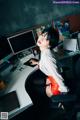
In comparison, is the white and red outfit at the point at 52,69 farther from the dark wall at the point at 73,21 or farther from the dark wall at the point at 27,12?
the dark wall at the point at 27,12

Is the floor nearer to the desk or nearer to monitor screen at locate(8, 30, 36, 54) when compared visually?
the desk

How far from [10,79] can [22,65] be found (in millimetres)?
348

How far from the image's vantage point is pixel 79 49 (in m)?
2.71

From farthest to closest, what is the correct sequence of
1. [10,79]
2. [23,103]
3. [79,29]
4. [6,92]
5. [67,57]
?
[79,29] < [67,57] < [10,79] < [6,92] < [23,103]

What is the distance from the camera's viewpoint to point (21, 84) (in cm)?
223

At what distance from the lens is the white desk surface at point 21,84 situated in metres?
1.88

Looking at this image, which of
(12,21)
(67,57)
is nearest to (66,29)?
(67,57)

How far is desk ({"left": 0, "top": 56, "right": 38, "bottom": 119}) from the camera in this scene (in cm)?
185

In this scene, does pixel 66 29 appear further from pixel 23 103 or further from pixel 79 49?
pixel 23 103

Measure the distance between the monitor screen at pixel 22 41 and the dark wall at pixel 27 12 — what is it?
380mm

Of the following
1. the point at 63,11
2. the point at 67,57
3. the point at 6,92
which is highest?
the point at 63,11

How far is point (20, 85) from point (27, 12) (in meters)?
1.30

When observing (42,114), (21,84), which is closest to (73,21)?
(21,84)

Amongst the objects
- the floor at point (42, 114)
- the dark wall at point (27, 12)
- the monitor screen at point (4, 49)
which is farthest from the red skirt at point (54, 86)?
the dark wall at point (27, 12)
